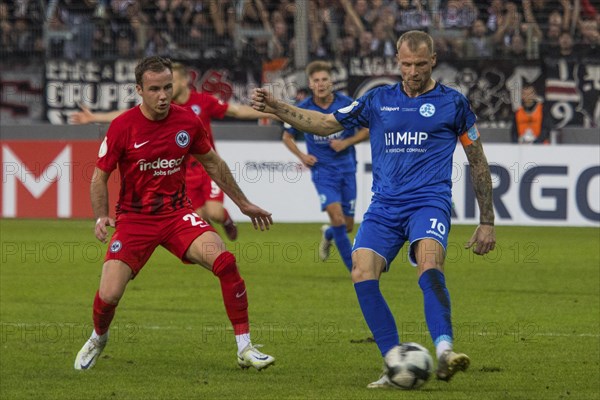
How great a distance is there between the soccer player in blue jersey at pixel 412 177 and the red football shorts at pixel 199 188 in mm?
5908

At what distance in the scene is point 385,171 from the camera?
→ 7375 mm

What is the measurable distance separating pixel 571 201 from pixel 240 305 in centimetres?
1055

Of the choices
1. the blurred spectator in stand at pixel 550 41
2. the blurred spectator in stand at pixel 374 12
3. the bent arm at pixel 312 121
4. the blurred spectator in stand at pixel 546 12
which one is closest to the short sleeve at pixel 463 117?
the bent arm at pixel 312 121

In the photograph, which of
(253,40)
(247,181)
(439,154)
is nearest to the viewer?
(439,154)

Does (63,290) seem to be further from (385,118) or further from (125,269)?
(385,118)

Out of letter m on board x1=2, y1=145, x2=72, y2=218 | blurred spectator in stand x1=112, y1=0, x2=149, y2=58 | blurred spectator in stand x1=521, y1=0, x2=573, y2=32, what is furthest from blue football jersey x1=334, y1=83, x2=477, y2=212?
blurred spectator in stand x1=112, y1=0, x2=149, y2=58

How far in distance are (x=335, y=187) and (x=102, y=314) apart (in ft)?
17.6

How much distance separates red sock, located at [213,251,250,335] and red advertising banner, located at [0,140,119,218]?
35.9 feet

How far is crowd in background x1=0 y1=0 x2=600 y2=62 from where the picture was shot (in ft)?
68.0

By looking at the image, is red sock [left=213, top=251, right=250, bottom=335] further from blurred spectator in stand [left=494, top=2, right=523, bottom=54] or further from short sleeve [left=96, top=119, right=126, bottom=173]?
blurred spectator in stand [left=494, top=2, right=523, bottom=54]

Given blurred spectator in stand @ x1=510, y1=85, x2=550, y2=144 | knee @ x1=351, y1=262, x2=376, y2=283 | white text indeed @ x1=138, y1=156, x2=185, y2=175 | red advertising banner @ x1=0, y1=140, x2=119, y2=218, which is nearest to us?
knee @ x1=351, y1=262, x2=376, y2=283

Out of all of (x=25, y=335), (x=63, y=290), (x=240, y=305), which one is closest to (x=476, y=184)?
(x=240, y=305)

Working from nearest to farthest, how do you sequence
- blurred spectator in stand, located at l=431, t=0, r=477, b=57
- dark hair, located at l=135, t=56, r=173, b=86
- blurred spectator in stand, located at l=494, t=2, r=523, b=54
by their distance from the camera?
dark hair, located at l=135, t=56, r=173, b=86 → blurred spectator in stand, located at l=431, t=0, r=477, b=57 → blurred spectator in stand, located at l=494, t=2, r=523, b=54

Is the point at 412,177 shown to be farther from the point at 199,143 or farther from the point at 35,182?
the point at 35,182
